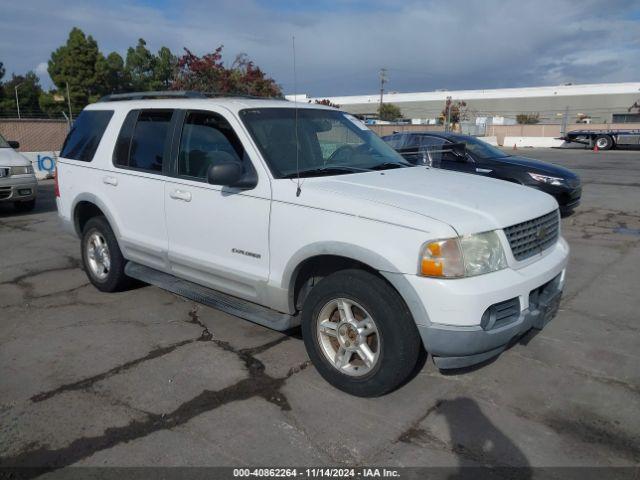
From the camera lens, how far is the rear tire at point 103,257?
211 inches

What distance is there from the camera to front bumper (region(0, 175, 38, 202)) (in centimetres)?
1017

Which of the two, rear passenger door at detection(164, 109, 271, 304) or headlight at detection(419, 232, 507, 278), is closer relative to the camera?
headlight at detection(419, 232, 507, 278)

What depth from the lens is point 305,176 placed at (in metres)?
3.92

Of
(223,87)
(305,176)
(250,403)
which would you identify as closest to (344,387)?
(250,403)

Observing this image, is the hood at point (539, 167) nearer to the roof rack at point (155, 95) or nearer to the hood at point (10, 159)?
the roof rack at point (155, 95)

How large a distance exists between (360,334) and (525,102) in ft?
307

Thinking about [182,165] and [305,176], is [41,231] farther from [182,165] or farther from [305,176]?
[305,176]

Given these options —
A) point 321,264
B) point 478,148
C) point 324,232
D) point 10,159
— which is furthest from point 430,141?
point 10,159

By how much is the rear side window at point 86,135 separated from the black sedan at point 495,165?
4.88m

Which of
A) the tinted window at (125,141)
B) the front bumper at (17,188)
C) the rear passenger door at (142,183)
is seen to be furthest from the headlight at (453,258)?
the front bumper at (17,188)

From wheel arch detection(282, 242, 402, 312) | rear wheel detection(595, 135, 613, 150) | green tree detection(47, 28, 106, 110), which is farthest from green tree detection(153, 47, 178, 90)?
wheel arch detection(282, 242, 402, 312)

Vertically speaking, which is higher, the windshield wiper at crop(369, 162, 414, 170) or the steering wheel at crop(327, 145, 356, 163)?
the steering wheel at crop(327, 145, 356, 163)

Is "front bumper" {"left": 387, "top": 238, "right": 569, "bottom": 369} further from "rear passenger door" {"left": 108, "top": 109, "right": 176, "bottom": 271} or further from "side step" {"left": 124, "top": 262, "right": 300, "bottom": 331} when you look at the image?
"rear passenger door" {"left": 108, "top": 109, "right": 176, "bottom": 271}

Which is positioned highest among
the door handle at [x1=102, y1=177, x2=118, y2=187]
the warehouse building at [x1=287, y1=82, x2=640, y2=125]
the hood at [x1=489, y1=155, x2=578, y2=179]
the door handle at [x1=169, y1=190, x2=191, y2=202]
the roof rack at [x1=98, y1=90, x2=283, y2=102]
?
the warehouse building at [x1=287, y1=82, x2=640, y2=125]
